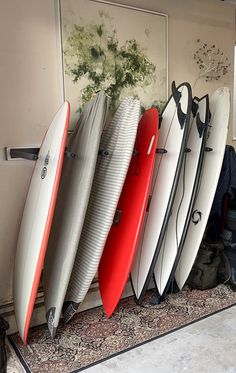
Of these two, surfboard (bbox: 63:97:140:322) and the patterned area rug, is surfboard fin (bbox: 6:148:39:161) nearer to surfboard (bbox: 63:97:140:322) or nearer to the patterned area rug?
surfboard (bbox: 63:97:140:322)

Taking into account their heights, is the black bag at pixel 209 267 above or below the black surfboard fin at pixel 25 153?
below

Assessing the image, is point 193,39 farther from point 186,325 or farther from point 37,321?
point 37,321

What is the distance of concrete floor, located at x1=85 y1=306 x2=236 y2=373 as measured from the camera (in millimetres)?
1691

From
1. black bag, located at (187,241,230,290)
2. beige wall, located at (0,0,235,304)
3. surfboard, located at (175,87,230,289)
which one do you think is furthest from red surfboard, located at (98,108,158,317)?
black bag, located at (187,241,230,290)

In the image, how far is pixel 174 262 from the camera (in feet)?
7.38

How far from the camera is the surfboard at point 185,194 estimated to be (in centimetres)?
221

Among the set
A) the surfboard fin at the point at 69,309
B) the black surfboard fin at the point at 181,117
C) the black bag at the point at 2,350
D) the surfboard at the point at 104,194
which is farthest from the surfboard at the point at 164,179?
the black bag at the point at 2,350

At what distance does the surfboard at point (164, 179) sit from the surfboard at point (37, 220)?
714 millimetres

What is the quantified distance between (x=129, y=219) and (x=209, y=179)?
2.25 feet

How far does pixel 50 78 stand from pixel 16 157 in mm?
562

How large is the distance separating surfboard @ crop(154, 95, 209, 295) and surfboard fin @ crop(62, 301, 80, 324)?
0.64 m

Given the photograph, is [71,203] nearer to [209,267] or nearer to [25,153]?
[25,153]

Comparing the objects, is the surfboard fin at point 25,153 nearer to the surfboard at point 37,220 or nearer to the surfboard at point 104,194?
the surfboard at point 37,220

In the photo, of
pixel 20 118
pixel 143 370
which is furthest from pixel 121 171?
pixel 143 370
